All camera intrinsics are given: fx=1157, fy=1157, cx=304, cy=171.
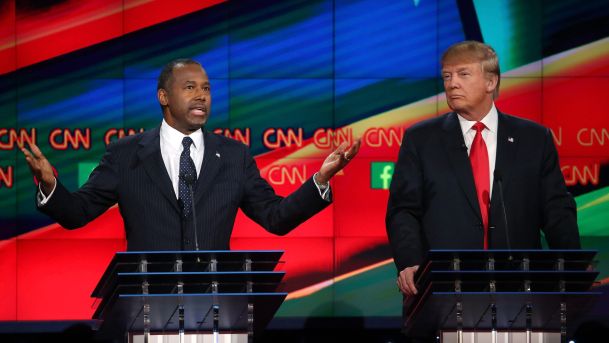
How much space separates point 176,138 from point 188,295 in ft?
4.17

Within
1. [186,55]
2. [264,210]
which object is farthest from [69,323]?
[264,210]

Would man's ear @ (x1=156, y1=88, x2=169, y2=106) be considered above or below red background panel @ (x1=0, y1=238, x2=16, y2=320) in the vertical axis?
above

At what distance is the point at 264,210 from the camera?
4758mm

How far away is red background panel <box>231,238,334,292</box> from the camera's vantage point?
8062 millimetres

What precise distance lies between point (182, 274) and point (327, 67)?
14.8 feet

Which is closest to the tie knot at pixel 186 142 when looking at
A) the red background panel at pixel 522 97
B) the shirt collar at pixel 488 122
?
the shirt collar at pixel 488 122

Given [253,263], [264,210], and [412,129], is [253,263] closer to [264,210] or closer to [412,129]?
[264,210]

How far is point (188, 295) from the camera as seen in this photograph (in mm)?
3631

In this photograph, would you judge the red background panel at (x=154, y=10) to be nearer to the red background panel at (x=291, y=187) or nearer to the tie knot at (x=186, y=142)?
the red background panel at (x=291, y=187)

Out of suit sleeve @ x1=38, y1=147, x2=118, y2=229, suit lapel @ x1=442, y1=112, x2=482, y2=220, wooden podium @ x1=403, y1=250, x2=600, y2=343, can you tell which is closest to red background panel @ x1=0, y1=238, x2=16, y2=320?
suit sleeve @ x1=38, y1=147, x2=118, y2=229

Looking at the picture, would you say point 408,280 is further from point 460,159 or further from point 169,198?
point 169,198

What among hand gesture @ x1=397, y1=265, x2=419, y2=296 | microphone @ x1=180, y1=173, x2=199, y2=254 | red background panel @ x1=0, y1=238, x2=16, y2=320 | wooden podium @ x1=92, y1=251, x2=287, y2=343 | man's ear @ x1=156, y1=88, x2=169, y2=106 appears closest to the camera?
wooden podium @ x1=92, y1=251, x2=287, y2=343

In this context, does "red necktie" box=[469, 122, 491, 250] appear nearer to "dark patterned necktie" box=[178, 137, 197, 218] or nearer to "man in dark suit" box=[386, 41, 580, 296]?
"man in dark suit" box=[386, 41, 580, 296]

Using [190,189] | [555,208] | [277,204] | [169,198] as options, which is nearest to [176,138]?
[169,198]
